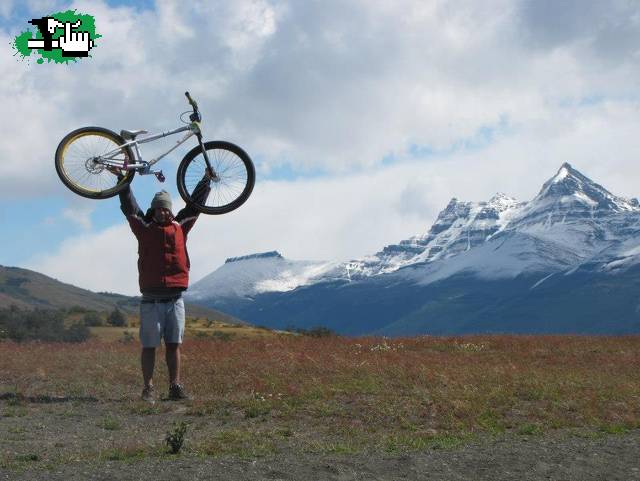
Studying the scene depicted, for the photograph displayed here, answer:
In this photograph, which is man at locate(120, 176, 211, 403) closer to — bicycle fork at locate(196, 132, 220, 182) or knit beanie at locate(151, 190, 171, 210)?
knit beanie at locate(151, 190, 171, 210)

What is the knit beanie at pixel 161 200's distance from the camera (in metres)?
15.4

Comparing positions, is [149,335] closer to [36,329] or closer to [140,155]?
[140,155]

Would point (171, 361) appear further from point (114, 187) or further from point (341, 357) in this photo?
point (341, 357)

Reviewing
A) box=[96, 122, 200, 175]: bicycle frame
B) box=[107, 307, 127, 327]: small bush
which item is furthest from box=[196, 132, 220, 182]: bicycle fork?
box=[107, 307, 127, 327]: small bush

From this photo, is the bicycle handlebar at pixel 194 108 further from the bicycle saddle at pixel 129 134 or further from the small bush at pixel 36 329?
the small bush at pixel 36 329

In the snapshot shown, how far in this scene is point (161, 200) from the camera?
15383mm

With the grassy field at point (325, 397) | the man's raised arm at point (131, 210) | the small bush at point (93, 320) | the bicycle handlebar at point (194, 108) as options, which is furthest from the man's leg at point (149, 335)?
the small bush at point (93, 320)

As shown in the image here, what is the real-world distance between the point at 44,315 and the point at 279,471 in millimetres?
37336

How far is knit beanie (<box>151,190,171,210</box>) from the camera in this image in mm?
15352

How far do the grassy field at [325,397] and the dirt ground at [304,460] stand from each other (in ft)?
0.42

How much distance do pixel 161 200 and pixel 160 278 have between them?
1.53 metres

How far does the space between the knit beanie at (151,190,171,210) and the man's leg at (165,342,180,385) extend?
269cm

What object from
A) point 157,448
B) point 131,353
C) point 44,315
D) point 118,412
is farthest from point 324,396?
point 44,315

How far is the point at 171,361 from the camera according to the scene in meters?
15.3
